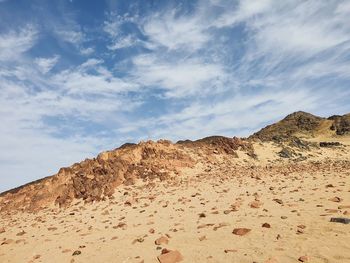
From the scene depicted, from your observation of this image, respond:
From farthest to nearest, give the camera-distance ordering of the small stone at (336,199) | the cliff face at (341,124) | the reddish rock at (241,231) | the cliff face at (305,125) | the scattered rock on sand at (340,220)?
the cliff face at (305,125), the cliff face at (341,124), the small stone at (336,199), the reddish rock at (241,231), the scattered rock on sand at (340,220)

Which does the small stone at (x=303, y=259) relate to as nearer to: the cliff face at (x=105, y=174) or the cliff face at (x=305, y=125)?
the cliff face at (x=105, y=174)

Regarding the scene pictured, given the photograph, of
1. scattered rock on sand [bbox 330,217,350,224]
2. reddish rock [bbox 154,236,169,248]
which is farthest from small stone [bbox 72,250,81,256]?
scattered rock on sand [bbox 330,217,350,224]

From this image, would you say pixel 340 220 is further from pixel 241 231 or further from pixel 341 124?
pixel 341 124

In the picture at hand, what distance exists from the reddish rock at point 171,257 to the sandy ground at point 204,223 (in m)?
0.19

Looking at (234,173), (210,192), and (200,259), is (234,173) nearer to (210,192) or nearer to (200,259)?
(210,192)

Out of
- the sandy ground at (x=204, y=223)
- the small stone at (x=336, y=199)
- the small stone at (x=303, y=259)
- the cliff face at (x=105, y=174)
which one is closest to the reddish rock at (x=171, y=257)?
the sandy ground at (x=204, y=223)

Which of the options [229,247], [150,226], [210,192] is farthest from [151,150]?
[229,247]

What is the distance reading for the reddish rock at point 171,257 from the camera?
8758 millimetres

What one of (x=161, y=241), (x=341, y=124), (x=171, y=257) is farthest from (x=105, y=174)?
(x=341, y=124)

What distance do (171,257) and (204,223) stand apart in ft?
9.66

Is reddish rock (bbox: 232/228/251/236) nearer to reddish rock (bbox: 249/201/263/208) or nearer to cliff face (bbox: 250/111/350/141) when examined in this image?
reddish rock (bbox: 249/201/263/208)

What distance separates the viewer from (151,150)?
77.4 feet

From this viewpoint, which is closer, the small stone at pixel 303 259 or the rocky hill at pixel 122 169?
the small stone at pixel 303 259

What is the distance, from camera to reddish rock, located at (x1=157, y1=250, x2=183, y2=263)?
8.76 m
